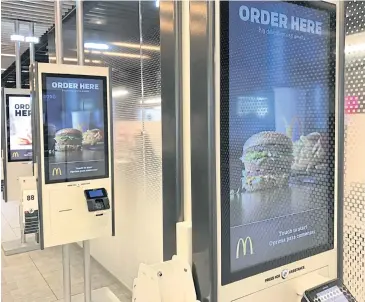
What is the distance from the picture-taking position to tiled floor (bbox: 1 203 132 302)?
363cm

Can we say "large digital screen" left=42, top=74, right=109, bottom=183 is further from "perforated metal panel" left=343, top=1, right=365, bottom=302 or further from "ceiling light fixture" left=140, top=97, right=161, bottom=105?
"perforated metal panel" left=343, top=1, right=365, bottom=302

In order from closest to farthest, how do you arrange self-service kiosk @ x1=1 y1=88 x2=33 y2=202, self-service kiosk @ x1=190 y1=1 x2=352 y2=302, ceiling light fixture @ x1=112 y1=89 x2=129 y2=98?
self-service kiosk @ x1=190 y1=1 x2=352 y2=302 < ceiling light fixture @ x1=112 y1=89 x2=129 y2=98 < self-service kiosk @ x1=1 y1=88 x2=33 y2=202

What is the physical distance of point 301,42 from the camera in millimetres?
1626

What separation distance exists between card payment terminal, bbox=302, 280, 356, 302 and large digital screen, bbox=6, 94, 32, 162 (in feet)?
15.7

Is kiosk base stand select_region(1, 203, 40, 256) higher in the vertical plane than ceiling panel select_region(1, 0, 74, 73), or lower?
lower

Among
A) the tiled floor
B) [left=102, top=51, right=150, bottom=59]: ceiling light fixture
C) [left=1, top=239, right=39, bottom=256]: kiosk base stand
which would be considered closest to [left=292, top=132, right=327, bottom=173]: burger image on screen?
[left=102, top=51, right=150, bottom=59]: ceiling light fixture

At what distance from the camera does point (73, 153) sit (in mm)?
2793

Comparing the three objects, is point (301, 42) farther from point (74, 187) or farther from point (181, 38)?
point (74, 187)

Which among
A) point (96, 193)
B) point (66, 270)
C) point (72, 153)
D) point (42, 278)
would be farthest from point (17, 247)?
point (72, 153)

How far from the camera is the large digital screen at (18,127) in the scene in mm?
5273

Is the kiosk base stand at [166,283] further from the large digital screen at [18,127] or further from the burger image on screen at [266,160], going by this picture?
the large digital screen at [18,127]

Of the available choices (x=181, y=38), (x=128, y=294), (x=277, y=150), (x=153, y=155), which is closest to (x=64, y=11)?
(x=153, y=155)

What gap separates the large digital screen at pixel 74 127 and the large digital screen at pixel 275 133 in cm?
166

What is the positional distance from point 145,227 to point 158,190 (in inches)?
16.9
